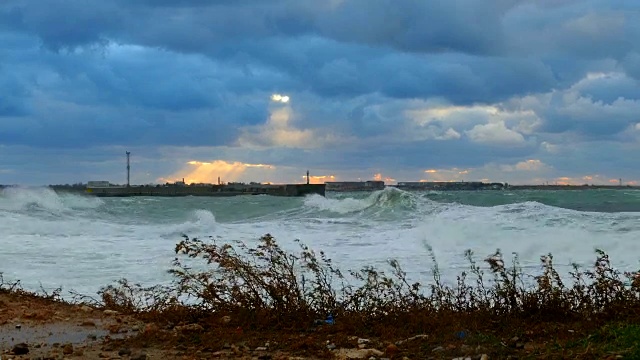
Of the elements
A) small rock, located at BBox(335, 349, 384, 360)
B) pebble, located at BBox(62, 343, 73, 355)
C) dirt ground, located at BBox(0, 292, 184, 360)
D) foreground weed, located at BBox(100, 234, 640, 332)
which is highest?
foreground weed, located at BBox(100, 234, 640, 332)

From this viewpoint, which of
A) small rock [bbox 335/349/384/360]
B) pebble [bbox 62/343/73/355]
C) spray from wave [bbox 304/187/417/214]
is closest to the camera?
small rock [bbox 335/349/384/360]

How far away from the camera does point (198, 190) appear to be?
293 ft

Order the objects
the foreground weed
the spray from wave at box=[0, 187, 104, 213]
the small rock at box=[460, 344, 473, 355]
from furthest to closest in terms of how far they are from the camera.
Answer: the spray from wave at box=[0, 187, 104, 213], the foreground weed, the small rock at box=[460, 344, 473, 355]

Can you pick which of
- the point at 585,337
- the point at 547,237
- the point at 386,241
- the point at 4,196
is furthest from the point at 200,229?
the point at 4,196

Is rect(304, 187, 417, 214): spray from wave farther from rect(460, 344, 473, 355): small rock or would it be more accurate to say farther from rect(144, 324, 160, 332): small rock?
rect(460, 344, 473, 355): small rock

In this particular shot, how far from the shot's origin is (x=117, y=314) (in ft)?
27.3

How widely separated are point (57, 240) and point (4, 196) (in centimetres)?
2831

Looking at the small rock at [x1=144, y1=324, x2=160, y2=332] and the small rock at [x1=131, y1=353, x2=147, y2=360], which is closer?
the small rock at [x1=131, y1=353, x2=147, y2=360]

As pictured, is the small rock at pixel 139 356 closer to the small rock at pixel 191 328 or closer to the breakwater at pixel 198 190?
the small rock at pixel 191 328

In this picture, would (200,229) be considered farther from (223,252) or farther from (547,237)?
(223,252)

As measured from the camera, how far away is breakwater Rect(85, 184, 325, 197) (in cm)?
8100

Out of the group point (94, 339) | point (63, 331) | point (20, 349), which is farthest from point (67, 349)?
point (63, 331)

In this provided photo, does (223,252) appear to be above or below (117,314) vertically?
above

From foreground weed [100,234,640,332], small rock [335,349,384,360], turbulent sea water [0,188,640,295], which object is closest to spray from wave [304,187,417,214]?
turbulent sea water [0,188,640,295]
